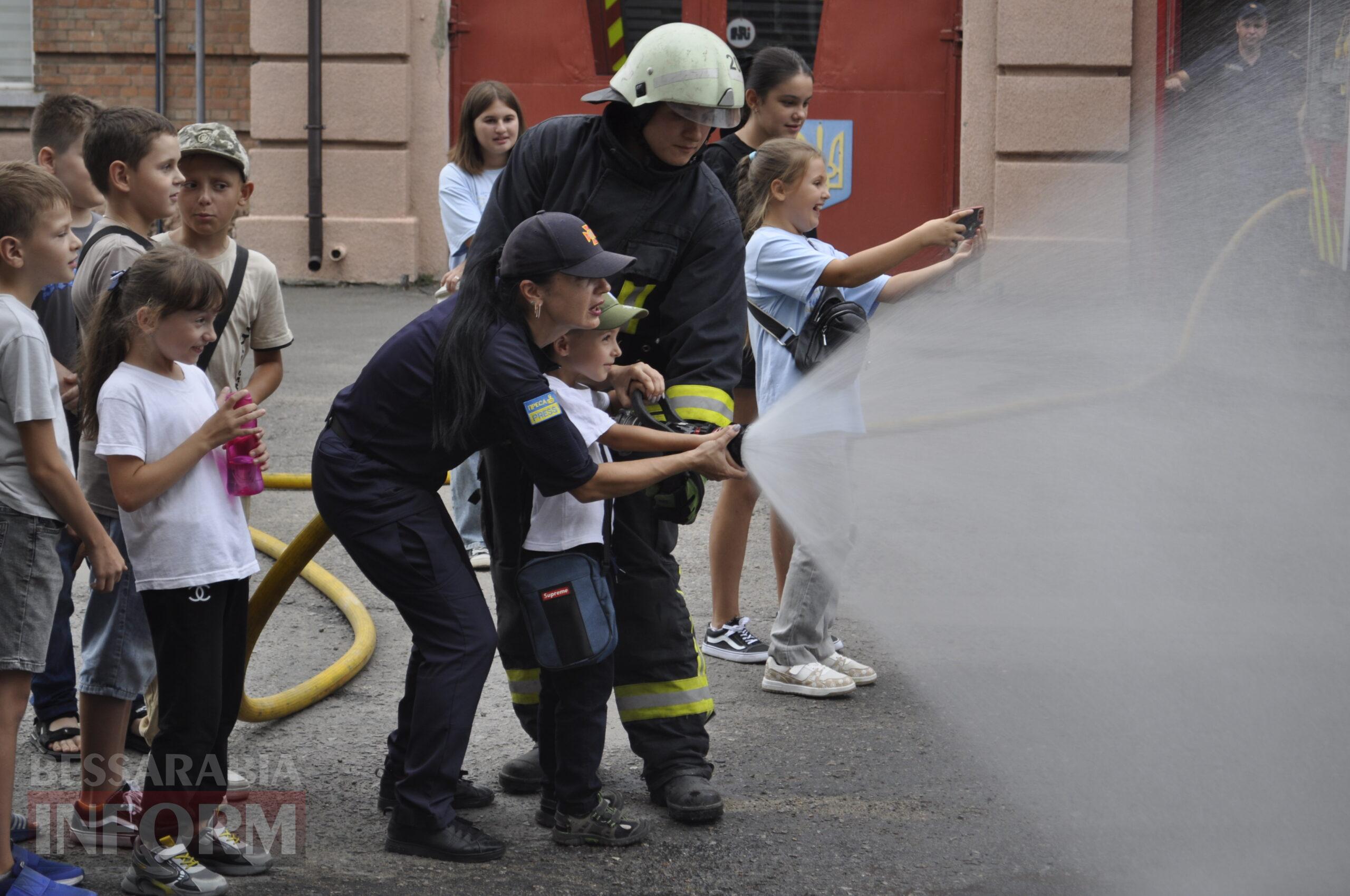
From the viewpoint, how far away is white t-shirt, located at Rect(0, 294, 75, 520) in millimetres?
2840

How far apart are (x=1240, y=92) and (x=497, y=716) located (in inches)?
260

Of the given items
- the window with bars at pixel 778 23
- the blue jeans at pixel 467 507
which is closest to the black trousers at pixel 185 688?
the blue jeans at pixel 467 507

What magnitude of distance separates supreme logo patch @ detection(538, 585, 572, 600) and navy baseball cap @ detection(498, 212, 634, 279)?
69 cm

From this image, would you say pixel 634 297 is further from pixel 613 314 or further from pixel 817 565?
pixel 817 565

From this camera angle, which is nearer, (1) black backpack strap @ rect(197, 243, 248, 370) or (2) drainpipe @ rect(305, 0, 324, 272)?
(1) black backpack strap @ rect(197, 243, 248, 370)

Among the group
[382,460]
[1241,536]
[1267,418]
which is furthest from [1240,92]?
[382,460]

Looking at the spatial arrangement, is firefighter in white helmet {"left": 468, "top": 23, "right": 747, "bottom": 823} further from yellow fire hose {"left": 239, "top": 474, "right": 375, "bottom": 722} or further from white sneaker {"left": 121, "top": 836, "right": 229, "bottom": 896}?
white sneaker {"left": 121, "top": 836, "right": 229, "bottom": 896}

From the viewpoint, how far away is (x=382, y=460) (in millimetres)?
3188

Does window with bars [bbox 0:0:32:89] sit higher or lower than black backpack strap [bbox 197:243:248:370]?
higher

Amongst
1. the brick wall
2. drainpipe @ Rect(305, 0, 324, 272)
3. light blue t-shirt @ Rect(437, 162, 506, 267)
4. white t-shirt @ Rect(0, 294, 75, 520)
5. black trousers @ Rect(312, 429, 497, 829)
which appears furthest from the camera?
the brick wall

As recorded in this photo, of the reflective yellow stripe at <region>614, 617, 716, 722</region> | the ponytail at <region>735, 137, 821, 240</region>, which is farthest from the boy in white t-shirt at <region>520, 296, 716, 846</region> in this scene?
the ponytail at <region>735, 137, 821, 240</region>

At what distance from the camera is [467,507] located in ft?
17.9

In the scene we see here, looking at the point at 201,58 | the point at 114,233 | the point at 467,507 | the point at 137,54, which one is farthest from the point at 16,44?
the point at 114,233

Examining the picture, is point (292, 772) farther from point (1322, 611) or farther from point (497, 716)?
point (1322, 611)
